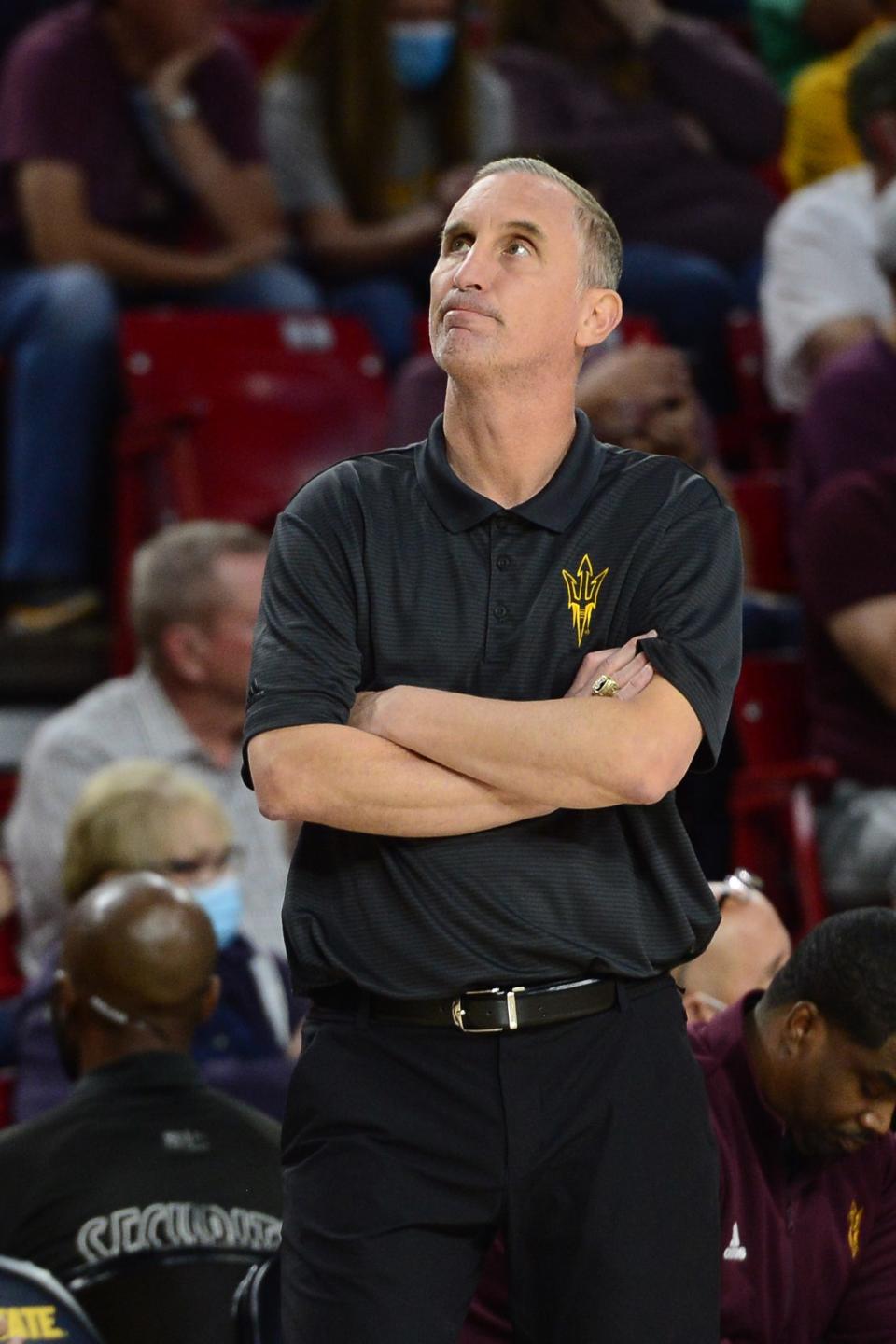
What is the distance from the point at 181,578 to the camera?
170 inches

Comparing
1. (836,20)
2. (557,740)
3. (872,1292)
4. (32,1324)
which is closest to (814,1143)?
(872,1292)

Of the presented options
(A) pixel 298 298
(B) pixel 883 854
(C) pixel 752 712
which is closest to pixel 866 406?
(C) pixel 752 712

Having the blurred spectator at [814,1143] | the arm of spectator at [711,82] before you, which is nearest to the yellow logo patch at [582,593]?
the blurred spectator at [814,1143]

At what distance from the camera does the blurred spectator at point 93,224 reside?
4.80m

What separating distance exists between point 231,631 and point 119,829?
93cm

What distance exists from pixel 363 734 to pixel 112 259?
11.8 feet

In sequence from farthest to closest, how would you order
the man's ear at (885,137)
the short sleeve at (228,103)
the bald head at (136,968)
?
the short sleeve at (228,103) → the man's ear at (885,137) → the bald head at (136,968)

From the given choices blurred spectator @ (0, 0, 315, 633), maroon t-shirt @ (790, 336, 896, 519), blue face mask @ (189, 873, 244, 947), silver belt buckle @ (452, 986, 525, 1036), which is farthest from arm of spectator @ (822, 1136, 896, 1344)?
blurred spectator @ (0, 0, 315, 633)

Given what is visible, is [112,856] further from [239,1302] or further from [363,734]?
[363,734]

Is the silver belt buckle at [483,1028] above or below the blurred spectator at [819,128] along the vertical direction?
above

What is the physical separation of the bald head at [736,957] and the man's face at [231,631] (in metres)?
1.62

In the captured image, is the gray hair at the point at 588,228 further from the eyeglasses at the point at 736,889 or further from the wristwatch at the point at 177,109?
the wristwatch at the point at 177,109

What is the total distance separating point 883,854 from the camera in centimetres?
395

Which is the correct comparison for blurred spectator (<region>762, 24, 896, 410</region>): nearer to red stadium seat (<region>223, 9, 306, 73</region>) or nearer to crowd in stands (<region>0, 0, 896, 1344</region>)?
crowd in stands (<region>0, 0, 896, 1344</region>)
